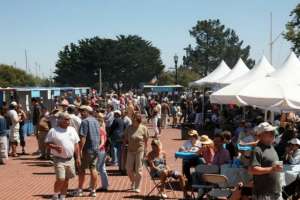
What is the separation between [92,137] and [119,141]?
3607 mm

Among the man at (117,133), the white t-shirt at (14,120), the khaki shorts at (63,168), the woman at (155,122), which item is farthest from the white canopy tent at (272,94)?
the woman at (155,122)

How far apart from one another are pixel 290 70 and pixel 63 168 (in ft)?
33.6

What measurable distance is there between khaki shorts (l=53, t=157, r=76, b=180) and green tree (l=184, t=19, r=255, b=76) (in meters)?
106

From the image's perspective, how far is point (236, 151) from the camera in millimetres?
11430

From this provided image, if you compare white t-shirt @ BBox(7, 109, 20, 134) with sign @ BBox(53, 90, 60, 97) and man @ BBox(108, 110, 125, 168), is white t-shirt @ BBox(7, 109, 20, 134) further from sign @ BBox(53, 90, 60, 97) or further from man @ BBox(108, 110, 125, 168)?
sign @ BBox(53, 90, 60, 97)

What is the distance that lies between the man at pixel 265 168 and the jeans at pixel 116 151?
26.4 feet

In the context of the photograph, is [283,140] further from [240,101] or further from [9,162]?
[9,162]

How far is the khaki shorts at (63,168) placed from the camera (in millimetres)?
9141

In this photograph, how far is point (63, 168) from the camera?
9164 mm

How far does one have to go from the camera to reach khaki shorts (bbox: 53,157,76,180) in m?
9.14

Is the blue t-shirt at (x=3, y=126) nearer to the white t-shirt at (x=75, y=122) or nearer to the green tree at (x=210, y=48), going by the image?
the white t-shirt at (x=75, y=122)

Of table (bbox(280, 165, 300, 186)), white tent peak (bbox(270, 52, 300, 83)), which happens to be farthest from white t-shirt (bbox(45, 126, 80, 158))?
white tent peak (bbox(270, 52, 300, 83))

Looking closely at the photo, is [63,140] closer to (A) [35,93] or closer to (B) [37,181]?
(B) [37,181]

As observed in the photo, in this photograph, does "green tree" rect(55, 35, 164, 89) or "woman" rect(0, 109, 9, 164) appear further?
"green tree" rect(55, 35, 164, 89)
